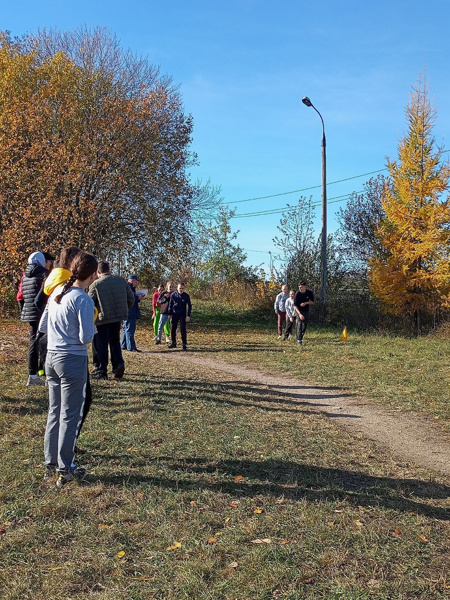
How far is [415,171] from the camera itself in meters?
22.9

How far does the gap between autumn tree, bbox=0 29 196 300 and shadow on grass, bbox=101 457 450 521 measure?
14.5 m

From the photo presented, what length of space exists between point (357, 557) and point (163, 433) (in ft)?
10.8

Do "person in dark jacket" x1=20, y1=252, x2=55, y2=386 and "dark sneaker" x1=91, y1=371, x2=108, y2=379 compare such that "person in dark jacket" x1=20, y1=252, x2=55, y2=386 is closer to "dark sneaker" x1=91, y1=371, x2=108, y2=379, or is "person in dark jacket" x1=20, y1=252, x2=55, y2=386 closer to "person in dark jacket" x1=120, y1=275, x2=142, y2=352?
"dark sneaker" x1=91, y1=371, x2=108, y2=379

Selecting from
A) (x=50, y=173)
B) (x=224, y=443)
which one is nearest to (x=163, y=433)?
(x=224, y=443)

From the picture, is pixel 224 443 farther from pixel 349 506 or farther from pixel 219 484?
pixel 349 506

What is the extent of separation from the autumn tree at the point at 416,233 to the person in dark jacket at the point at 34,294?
17544 millimetres

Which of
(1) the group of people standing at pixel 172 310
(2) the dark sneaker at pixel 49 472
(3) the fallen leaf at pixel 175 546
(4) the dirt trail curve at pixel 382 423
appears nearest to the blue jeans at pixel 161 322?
(1) the group of people standing at pixel 172 310

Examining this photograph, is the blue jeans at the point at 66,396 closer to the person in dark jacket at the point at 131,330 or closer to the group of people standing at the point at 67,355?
the group of people standing at the point at 67,355

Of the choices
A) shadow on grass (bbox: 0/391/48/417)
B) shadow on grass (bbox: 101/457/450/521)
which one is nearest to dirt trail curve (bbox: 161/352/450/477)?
shadow on grass (bbox: 101/457/450/521)

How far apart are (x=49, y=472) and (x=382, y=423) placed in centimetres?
472

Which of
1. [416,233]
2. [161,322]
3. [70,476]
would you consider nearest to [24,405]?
[70,476]

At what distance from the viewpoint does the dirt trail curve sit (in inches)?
247

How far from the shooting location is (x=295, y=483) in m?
4.96

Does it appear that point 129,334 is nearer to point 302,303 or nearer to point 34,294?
point 302,303
